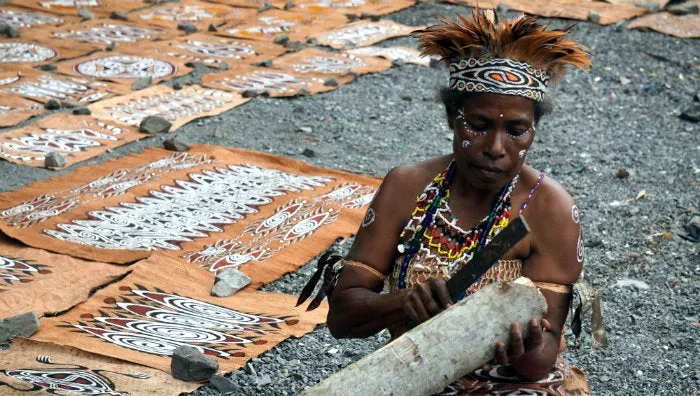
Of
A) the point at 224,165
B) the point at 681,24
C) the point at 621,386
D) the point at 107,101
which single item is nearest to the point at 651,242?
the point at 621,386

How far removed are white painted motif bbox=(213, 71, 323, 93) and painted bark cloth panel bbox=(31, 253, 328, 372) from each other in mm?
3419

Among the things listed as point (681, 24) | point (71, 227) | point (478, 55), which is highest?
point (478, 55)

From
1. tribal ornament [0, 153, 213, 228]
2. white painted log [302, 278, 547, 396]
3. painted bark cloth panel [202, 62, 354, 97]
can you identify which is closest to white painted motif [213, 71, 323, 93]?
painted bark cloth panel [202, 62, 354, 97]

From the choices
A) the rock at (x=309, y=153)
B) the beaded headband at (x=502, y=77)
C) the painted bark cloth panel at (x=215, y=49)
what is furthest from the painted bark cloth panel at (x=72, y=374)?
the painted bark cloth panel at (x=215, y=49)

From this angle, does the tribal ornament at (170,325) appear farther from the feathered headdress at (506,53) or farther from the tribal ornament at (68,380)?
the feathered headdress at (506,53)

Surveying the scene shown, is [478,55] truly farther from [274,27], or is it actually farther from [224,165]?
[274,27]

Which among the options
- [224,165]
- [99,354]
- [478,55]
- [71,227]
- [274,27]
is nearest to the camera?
[478,55]

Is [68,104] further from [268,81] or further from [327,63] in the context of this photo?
[327,63]

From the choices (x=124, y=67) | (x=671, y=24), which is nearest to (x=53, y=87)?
(x=124, y=67)

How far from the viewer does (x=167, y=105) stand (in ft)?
Answer: 23.3

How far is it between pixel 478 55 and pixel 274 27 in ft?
23.6

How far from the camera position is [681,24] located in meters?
9.69

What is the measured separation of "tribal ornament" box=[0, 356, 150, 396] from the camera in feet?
10.1

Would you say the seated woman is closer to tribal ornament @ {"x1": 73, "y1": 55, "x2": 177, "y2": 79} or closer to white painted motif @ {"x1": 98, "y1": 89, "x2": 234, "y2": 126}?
white painted motif @ {"x1": 98, "y1": 89, "x2": 234, "y2": 126}
